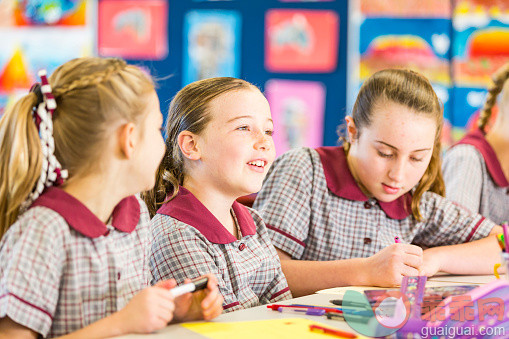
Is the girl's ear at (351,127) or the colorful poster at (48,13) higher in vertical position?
the colorful poster at (48,13)

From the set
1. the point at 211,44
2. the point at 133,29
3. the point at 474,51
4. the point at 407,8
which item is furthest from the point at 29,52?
the point at 474,51

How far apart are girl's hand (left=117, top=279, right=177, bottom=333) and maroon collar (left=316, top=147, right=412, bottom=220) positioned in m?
0.84

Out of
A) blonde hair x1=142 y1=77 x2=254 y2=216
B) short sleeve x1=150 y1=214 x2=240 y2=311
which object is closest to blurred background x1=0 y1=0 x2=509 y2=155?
blonde hair x1=142 y1=77 x2=254 y2=216

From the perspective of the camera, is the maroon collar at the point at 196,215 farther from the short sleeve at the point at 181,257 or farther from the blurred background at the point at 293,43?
the blurred background at the point at 293,43

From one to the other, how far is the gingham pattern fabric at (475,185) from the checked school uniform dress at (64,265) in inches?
50.4

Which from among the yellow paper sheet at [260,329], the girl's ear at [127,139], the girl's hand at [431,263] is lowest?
the girl's hand at [431,263]

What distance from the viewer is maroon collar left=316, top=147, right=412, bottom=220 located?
5.75 ft

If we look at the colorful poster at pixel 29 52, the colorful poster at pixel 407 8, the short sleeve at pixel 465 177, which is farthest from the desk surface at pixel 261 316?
the colorful poster at pixel 29 52

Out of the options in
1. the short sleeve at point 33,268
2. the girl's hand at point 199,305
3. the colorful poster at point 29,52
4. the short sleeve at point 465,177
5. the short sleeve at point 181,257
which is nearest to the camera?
the short sleeve at point 33,268

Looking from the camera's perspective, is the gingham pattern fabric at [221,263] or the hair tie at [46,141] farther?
the gingham pattern fabric at [221,263]

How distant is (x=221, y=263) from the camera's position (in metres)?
1.33

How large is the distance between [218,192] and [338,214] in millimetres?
451

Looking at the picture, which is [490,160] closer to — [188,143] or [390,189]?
[390,189]

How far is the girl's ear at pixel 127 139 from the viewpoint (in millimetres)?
1090
